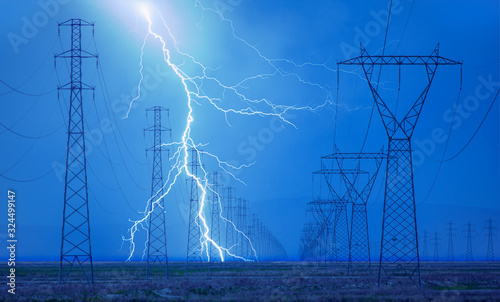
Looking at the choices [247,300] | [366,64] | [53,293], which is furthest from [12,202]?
[366,64]

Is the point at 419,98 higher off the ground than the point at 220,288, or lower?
higher

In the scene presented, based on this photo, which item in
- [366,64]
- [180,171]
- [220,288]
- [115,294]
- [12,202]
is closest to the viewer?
[12,202]

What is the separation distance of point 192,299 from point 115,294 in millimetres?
4553

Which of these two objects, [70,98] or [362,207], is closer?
[70,98]

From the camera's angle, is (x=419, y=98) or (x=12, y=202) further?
(x=419, y=98)

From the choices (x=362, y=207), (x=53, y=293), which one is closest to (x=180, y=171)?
(x=362, y=207)

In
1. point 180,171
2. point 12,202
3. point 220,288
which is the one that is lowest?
point 220,288

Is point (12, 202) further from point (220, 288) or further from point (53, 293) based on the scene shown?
point (220, 288)

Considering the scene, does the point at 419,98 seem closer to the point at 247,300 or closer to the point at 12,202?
the point at 247,300

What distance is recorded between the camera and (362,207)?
5581cm

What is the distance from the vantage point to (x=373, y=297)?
92.3 feet

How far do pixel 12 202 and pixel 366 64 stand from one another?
63.9 ft

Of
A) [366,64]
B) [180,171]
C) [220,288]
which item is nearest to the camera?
[366,64]

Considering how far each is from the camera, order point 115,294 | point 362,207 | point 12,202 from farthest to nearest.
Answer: point 362,207
point 115,294
point 12,202
